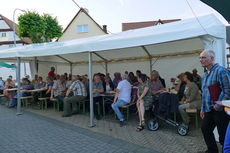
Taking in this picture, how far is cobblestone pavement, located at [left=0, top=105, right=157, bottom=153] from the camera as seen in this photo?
3447mm

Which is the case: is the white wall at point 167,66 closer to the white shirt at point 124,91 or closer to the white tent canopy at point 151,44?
the white tent canopy at point 151,44

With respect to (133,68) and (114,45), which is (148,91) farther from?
(133,68)

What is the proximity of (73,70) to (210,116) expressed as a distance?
31.5 ft

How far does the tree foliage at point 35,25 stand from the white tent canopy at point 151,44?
12.1 metres

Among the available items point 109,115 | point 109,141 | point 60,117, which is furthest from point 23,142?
point 109,115

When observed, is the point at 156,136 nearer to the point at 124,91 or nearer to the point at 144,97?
the point at 144,97

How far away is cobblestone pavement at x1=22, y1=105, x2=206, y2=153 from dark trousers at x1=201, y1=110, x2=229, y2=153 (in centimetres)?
66

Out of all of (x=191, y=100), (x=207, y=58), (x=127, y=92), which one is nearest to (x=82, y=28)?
(x=127, y=92)

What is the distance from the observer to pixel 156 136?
158 inches

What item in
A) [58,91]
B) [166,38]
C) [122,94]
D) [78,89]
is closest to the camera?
[166,38]

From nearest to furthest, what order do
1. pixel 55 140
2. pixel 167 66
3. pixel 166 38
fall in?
1. pixel 166 38
2. pixel 55 140
3. pixel 167 66

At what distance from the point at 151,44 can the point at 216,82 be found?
2256mm

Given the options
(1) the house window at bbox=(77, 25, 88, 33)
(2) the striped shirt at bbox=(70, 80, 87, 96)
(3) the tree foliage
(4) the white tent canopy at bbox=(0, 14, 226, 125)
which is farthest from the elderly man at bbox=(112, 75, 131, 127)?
(1) the house window at bbox=(77, 25, 88, 33)

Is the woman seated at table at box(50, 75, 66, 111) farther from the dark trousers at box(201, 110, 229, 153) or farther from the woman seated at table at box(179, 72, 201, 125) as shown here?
the dark trousers at box(201, 110, 229, 153)
